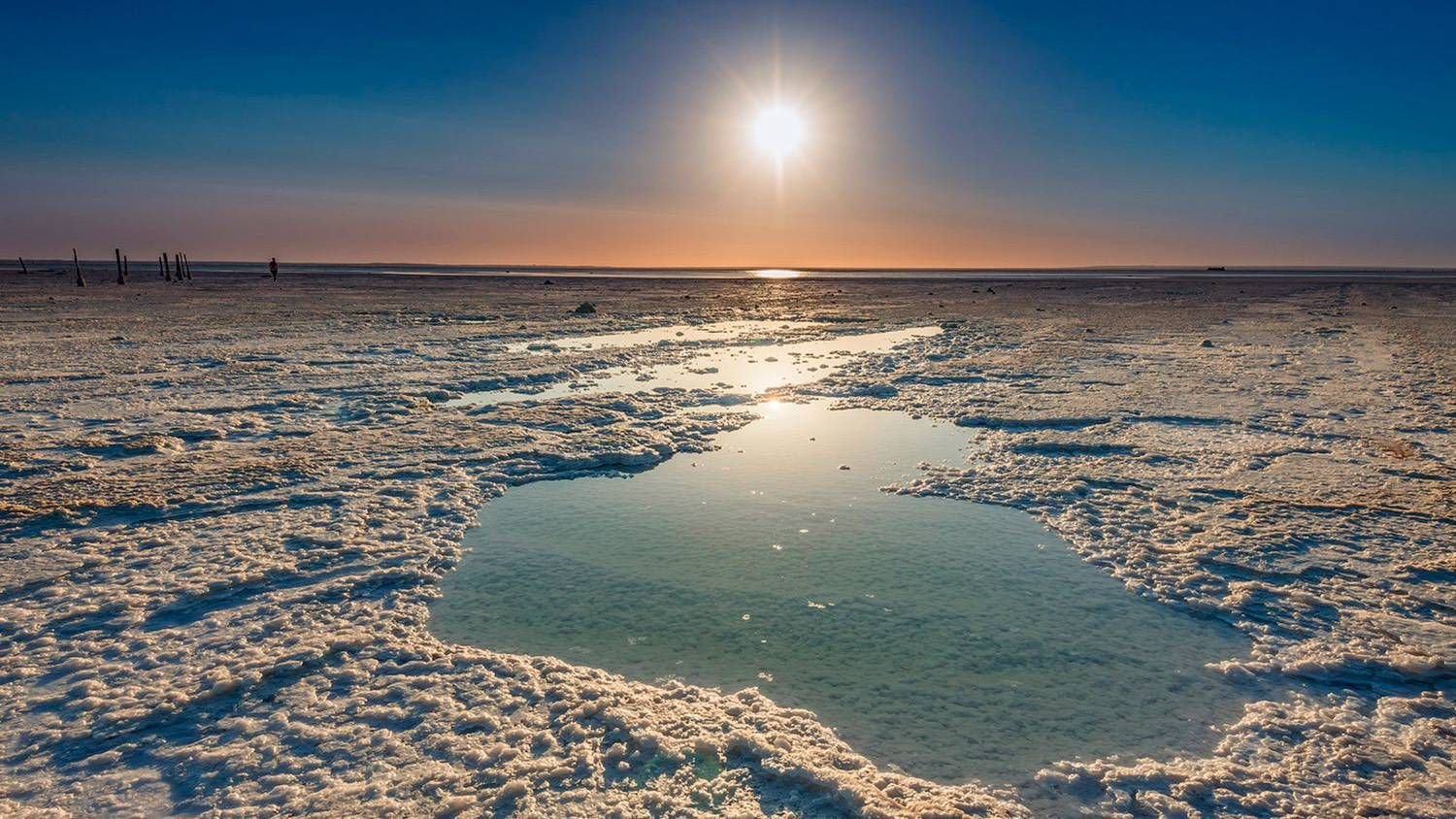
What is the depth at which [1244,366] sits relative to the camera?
15.2m

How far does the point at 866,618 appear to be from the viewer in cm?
501

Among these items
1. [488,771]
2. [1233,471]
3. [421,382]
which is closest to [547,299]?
[421,382]

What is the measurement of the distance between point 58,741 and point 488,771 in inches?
82.9

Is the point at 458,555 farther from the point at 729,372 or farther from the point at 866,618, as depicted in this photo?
the point at 729,372

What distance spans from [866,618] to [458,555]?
10.6 feet

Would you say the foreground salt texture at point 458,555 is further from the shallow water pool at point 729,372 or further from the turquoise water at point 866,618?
the shallow water pool at point 729,372

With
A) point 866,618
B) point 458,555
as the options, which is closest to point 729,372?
point 458,555

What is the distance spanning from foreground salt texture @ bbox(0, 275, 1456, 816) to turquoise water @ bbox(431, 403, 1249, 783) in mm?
241

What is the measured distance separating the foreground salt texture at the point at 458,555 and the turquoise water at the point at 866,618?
241mm

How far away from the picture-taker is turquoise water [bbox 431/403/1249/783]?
3.93 meters

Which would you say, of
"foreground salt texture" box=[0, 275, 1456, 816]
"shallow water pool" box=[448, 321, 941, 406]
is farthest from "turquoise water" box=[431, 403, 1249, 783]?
"shallow water pool" box=[448, 321, 941, 406]

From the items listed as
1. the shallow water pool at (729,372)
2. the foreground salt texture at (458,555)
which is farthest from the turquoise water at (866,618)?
the shallow water pool at (729,372)

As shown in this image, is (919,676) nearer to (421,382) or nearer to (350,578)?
(350,578)

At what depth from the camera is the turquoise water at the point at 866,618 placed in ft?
12.9
